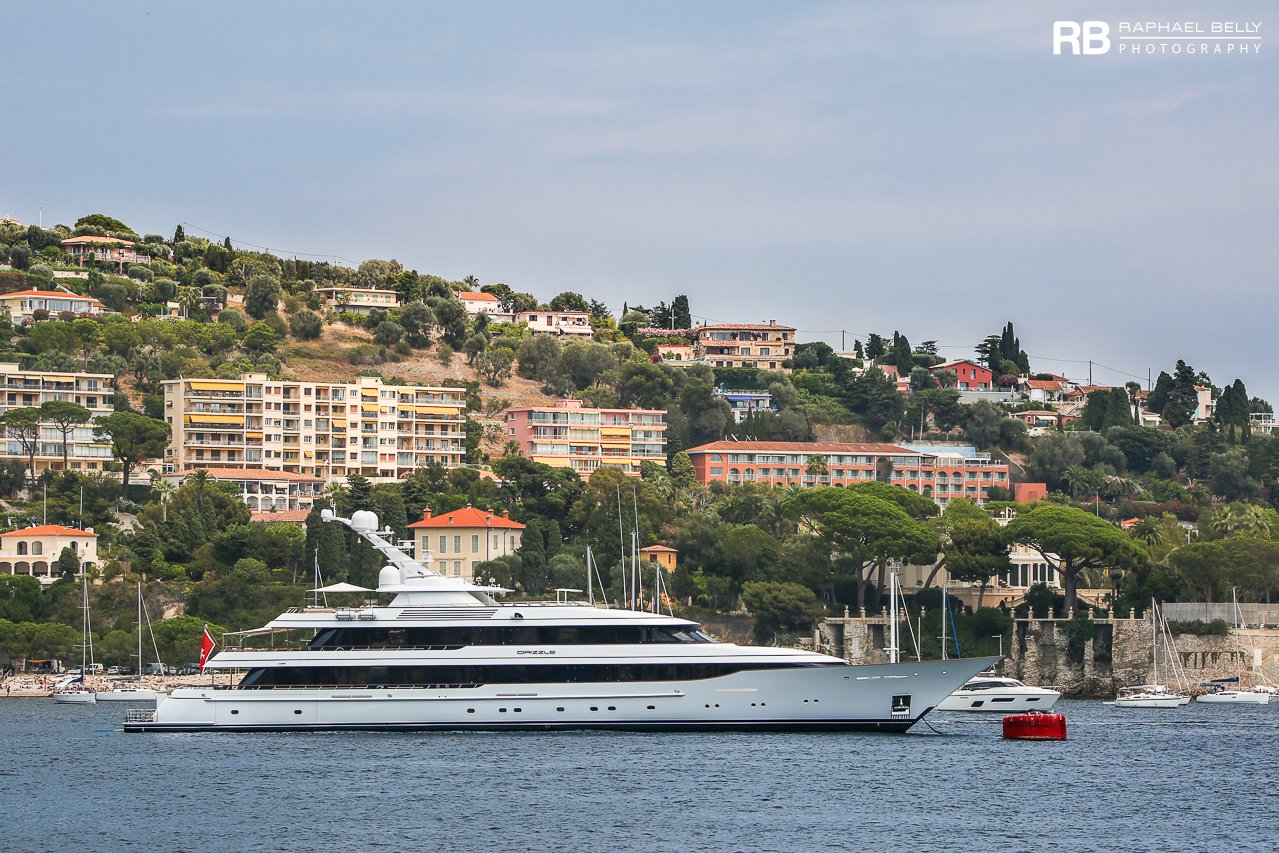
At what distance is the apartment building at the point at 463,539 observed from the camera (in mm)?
109625

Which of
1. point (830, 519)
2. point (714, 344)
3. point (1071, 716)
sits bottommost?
point (1071, 716)

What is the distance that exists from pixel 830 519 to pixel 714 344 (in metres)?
72.1

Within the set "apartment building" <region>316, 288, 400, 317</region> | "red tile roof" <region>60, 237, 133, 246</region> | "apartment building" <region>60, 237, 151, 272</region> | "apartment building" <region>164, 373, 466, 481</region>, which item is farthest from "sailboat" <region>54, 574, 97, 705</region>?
"red tile roof" <region>60, 237, 133, 246</region>

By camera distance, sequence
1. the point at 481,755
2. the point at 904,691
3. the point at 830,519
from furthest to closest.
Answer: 1. the point at 830,519
2. the point at 904,691
3. the point at 481,755

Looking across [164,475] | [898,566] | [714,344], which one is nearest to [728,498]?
[898,566]

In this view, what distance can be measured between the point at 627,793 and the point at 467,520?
57.9 metres

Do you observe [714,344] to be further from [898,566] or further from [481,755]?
[481,755]

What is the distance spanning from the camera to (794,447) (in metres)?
142

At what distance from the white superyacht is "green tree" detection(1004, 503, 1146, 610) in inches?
1530

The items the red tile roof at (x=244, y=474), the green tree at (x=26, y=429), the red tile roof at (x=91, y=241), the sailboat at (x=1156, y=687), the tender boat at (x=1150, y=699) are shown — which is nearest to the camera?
the tender boat at (x=1150, y=699)

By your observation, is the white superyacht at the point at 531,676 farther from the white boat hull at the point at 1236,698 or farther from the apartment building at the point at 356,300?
the apartment building at the point at 356,300

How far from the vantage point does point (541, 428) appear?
461 ft

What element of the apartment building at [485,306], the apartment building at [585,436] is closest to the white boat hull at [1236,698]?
the apartment building at [585,436]

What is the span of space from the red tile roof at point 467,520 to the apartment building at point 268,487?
15.8m
